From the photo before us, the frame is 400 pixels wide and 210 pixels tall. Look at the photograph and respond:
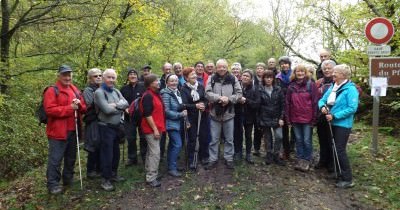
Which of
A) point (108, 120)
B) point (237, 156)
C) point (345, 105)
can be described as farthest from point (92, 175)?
point (345, 105)

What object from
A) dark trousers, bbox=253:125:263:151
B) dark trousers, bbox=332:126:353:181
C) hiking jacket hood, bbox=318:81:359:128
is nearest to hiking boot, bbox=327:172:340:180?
dark trousers, bbox=332:126:353:181

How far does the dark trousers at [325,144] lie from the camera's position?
673 cm

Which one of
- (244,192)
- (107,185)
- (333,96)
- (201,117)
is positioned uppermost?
(333,96)

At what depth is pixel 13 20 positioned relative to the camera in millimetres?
9125

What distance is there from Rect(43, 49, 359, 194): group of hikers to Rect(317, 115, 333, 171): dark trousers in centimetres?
2

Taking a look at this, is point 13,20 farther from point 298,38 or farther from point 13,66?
point 298,38

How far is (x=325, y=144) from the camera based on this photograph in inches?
269

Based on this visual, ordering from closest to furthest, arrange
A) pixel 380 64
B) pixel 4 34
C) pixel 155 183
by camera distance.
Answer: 1. pixel 155 183
2. pixel 380 64
3. pixel 4 34

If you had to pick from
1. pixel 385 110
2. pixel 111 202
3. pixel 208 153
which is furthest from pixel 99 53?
pixel 385 110

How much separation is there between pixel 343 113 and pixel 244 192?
86.8 inches

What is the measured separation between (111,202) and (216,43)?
821 inches

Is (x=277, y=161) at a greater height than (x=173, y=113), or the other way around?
(x=173, y=113)

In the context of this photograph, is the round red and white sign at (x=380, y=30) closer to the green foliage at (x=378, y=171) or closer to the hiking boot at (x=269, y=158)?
the green foliage at (x=378, y=171)

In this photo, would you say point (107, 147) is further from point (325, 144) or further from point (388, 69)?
point (388, 69)
